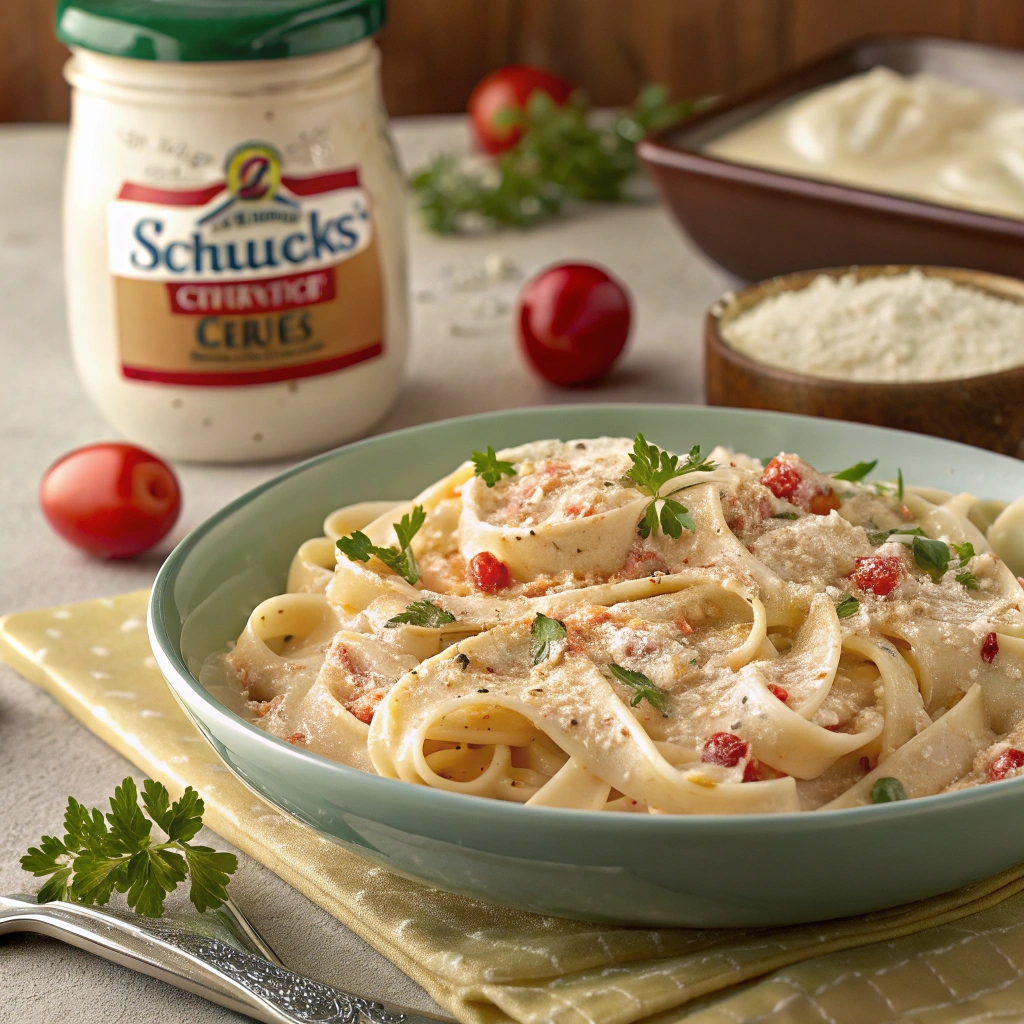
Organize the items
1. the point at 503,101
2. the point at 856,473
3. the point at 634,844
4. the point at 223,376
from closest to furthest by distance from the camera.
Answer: the point at 634,844 → the point at 856,473 → the point at 223,376 → the point at 503,101

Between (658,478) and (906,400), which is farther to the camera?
(906,400)

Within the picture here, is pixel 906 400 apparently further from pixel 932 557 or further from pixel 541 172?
pixel 541 172

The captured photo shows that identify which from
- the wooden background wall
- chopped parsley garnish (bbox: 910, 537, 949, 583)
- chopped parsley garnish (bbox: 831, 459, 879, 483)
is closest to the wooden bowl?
chopped parsley garnish (bbox: 831, 459, 879, 483)

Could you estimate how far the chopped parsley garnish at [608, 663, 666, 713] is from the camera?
1.95m

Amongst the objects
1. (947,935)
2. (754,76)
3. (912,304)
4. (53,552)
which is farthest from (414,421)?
(754,76)

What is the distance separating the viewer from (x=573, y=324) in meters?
3.90

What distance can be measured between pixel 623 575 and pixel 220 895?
30.8 inches

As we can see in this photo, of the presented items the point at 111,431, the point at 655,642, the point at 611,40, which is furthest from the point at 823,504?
the point at 611,40

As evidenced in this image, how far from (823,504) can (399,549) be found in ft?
2.40

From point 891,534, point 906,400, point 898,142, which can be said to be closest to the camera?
point 891,534

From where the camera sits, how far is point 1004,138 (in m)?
4.34

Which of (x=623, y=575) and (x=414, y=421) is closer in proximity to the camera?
(x=623, y=575)

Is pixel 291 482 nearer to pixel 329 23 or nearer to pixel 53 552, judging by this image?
pixel 53 552

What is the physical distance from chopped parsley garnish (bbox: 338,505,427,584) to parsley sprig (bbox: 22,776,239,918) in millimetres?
520
